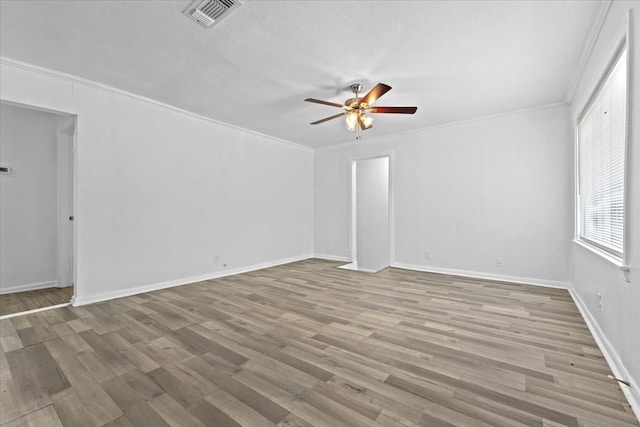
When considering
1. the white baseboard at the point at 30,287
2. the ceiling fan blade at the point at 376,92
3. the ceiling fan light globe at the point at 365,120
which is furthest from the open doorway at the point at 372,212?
the white baseboard at the point at 30,287

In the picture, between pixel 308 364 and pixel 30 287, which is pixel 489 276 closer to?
pixel 308 364

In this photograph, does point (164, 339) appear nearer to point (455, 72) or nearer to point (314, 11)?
point (314, 11)

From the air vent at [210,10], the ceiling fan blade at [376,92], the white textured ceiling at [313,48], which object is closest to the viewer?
the air vent at [210,10]

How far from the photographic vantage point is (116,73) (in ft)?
10.0

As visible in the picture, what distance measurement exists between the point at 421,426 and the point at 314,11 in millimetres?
2769

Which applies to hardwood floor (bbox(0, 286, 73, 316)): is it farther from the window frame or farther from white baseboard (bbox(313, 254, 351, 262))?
the window frame

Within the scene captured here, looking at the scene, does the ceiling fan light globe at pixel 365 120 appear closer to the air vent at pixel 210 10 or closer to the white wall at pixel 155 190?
the air vent at pixel 210 10

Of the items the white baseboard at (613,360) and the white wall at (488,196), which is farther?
the white wall at (488,196)

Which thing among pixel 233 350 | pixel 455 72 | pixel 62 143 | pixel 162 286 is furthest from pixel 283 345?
pixel 62 143

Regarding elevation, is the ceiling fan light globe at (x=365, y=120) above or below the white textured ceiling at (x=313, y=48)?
below

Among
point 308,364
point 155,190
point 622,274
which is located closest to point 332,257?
point 155,190

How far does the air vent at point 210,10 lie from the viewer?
1978mm

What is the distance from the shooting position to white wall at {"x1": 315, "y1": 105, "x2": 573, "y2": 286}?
156 inches

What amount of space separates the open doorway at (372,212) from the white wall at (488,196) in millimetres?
1278
